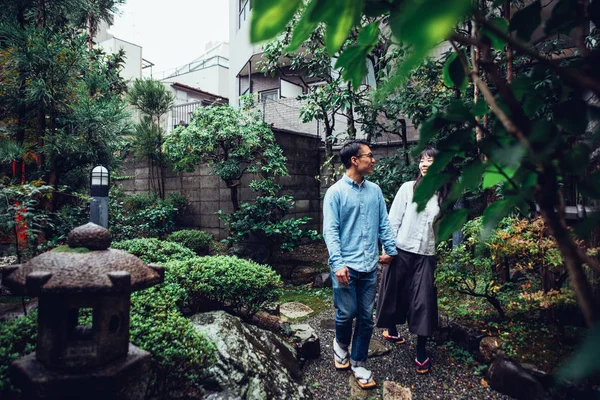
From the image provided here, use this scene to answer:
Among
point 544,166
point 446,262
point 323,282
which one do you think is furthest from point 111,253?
point 323,282

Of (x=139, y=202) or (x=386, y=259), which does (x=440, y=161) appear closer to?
(x=386, y=259)

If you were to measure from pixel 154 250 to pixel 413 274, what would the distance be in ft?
13.0

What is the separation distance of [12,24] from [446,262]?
24.8 ft

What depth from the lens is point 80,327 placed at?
7.29ft

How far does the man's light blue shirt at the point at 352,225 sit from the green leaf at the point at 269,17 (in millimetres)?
3092

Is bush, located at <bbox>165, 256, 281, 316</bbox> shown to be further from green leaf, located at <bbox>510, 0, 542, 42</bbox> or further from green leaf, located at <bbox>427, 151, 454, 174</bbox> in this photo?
green leaf, located at <bbox>510, 0, 542, 42</bbox>

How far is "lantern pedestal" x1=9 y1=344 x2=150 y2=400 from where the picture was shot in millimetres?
1923

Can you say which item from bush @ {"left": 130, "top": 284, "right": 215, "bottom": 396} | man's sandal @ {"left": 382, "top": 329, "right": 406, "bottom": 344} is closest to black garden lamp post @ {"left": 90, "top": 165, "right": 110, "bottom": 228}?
bush @ {"left": 130, "top": 284, "right": 215, "bottom": 396}

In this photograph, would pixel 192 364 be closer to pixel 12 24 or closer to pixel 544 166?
pixel 544 166

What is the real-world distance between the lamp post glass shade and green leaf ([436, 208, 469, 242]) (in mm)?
6760

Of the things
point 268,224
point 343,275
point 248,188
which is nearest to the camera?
point 343,275

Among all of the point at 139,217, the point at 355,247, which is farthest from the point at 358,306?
the point at 139,217

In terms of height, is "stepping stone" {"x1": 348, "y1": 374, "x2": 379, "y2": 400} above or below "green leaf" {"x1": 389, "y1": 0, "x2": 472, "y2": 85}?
below

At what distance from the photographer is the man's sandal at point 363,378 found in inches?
141
